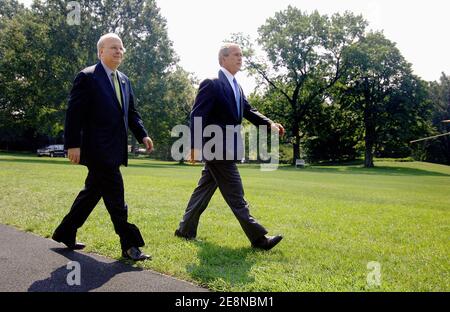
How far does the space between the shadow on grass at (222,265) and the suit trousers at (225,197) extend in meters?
0.30

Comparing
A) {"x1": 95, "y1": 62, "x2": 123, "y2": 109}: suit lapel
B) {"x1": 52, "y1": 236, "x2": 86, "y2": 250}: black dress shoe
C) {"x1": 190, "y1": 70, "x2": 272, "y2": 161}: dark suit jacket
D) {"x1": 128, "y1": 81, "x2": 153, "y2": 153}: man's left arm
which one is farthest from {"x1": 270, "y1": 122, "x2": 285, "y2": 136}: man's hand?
{"x1": 52, "y1": 236, "x2": 86, "y2": 250}: black dress shoe

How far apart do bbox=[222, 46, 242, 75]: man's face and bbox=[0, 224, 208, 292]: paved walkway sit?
2709 mm

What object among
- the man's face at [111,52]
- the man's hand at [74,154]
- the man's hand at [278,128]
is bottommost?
the man's hand at [74,154]

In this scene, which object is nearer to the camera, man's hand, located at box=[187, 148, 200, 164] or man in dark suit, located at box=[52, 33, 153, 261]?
man in dark suit, located at box=[52, 33, 153, 261]

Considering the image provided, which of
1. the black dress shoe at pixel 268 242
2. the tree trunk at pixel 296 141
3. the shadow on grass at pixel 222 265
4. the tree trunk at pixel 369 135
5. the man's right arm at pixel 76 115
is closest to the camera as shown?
the shadow on grass at pixel 222 265

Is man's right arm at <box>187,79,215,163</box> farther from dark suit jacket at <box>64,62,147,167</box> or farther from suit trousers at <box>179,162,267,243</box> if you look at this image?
dark suit jacket at <box>64,62,147,167</box>

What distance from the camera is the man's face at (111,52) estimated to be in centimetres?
461

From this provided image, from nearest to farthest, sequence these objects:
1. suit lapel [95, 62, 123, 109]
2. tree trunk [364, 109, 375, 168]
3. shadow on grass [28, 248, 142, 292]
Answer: shadow on grass [28, 248, 142, 292] → suit lapel [95, 62, 123, 109] → tree trunk [364, 109, 375, 168]

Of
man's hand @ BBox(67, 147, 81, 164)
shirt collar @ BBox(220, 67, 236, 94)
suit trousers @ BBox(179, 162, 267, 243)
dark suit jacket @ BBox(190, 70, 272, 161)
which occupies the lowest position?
suit trousers @ BBox(179, 162, 267, 243)

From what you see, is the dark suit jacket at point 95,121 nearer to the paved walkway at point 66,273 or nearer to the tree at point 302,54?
the paved walkway at point 66,273

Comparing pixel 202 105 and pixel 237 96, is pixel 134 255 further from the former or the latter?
pixel 237 96

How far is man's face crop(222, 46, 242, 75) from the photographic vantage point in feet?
17.1

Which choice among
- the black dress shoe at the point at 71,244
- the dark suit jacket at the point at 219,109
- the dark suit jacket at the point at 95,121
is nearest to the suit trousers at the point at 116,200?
the dark suit jacket at the point at 95,121

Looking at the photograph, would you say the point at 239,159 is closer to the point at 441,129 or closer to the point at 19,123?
the point at 19,123
